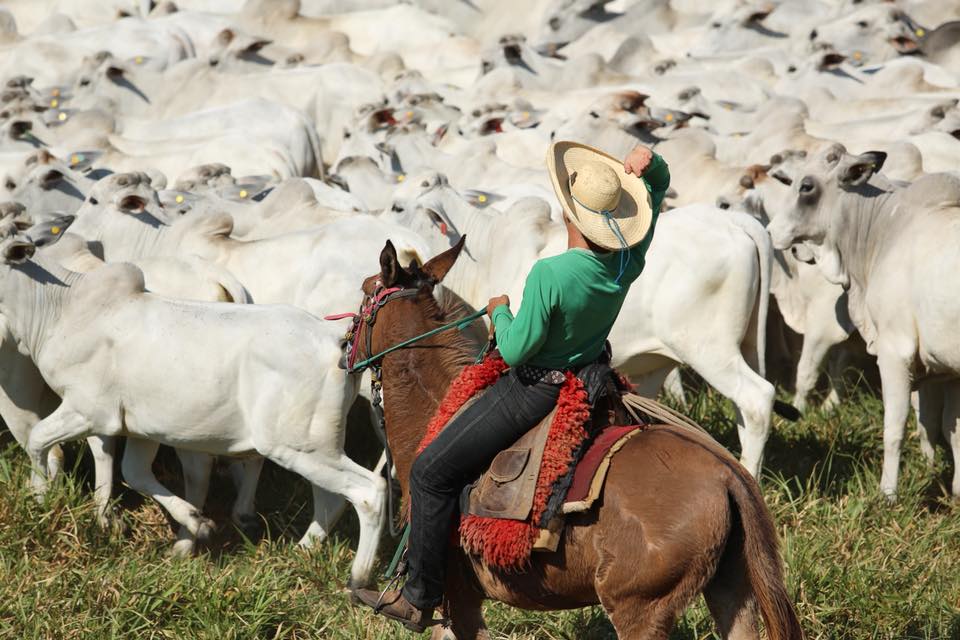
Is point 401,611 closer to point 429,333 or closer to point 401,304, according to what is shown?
point 429,333

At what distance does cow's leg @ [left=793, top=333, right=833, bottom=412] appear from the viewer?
365 inches

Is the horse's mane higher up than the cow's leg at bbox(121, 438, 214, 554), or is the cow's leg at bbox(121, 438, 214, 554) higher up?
the horse's mane

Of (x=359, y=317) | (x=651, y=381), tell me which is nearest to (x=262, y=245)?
(x=651, y=381)

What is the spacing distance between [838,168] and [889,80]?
654cm

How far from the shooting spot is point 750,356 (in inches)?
329

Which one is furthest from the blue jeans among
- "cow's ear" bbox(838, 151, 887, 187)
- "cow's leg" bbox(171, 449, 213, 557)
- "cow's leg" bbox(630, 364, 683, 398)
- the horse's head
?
"cow's ear" bbox(838, 151, 887, 187)

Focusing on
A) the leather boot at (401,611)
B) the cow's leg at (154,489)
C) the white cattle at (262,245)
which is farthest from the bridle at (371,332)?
the white cattle at (262,245)

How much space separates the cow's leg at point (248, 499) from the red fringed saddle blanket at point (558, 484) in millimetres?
3194

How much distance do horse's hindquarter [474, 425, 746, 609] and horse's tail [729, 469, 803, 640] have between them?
0.25 ft

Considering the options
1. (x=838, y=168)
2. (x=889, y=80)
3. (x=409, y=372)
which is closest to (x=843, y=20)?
(x=889, y=80)

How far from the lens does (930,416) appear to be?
332 inches

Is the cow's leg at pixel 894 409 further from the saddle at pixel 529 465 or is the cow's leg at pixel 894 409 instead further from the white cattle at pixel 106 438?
the white cattle at pixel 106 438

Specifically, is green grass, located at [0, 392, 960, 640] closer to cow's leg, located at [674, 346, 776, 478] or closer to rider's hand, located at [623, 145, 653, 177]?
cow's leg, located at [674, 346, 776, 478]

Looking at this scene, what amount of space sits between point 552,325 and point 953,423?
4.41 meters
